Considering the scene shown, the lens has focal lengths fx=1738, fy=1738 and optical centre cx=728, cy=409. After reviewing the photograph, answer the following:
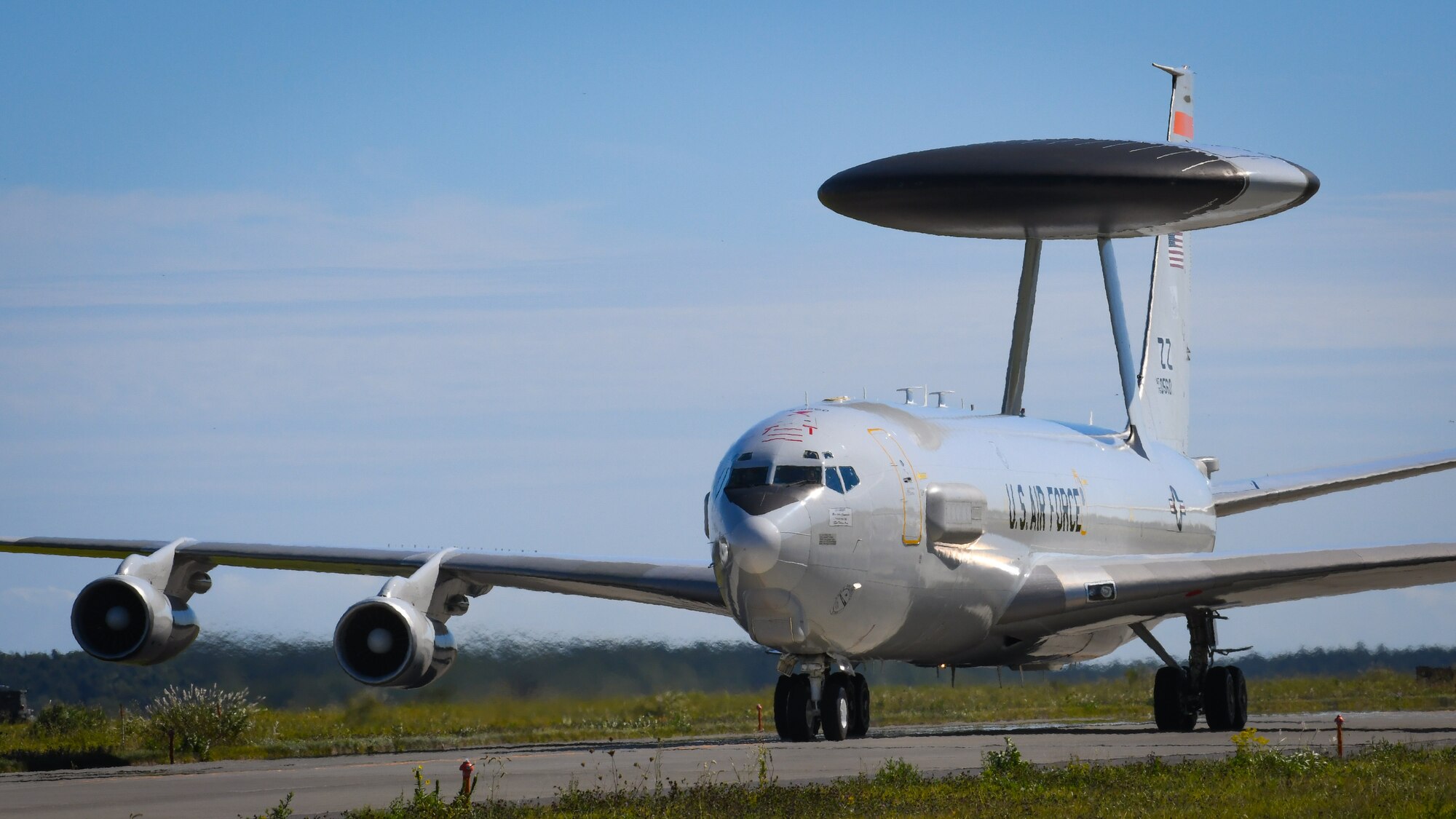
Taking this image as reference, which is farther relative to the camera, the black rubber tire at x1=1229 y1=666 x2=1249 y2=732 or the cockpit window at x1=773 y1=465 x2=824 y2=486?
the black rubber tire at x1=1229 y1=666 x2=1249 y2=732

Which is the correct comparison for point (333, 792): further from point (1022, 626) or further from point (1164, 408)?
point (1164, 408)

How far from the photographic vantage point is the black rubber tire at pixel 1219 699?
26.2 metres

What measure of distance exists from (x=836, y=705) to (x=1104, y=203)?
1588 cm

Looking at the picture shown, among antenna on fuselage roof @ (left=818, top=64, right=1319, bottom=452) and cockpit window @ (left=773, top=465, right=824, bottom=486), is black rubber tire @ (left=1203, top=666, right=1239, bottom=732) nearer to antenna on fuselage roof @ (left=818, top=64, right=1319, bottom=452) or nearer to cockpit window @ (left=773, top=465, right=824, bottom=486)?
antenna on fuselage roof @ (left=818, top=64, right=1319, bottom=452)

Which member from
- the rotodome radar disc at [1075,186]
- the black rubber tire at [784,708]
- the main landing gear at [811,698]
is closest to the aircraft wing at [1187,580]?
the main landing gear at [811,698]

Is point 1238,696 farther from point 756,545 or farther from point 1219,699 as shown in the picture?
point 756,545

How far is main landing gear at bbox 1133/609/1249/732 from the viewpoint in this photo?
86.1 ft

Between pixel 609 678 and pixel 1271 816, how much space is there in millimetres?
16940

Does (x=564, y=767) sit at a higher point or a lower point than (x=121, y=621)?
lower

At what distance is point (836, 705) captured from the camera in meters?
21.8

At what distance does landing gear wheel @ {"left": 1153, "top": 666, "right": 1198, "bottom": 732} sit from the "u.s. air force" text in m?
2.60

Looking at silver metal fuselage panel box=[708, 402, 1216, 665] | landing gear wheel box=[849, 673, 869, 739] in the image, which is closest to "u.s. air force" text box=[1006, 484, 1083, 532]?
silver metal fuselage panel box=[708, 402, 1216, 665]

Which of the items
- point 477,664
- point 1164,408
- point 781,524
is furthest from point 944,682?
point 781,524

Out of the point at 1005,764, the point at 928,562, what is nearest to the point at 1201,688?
the point at 928,562
